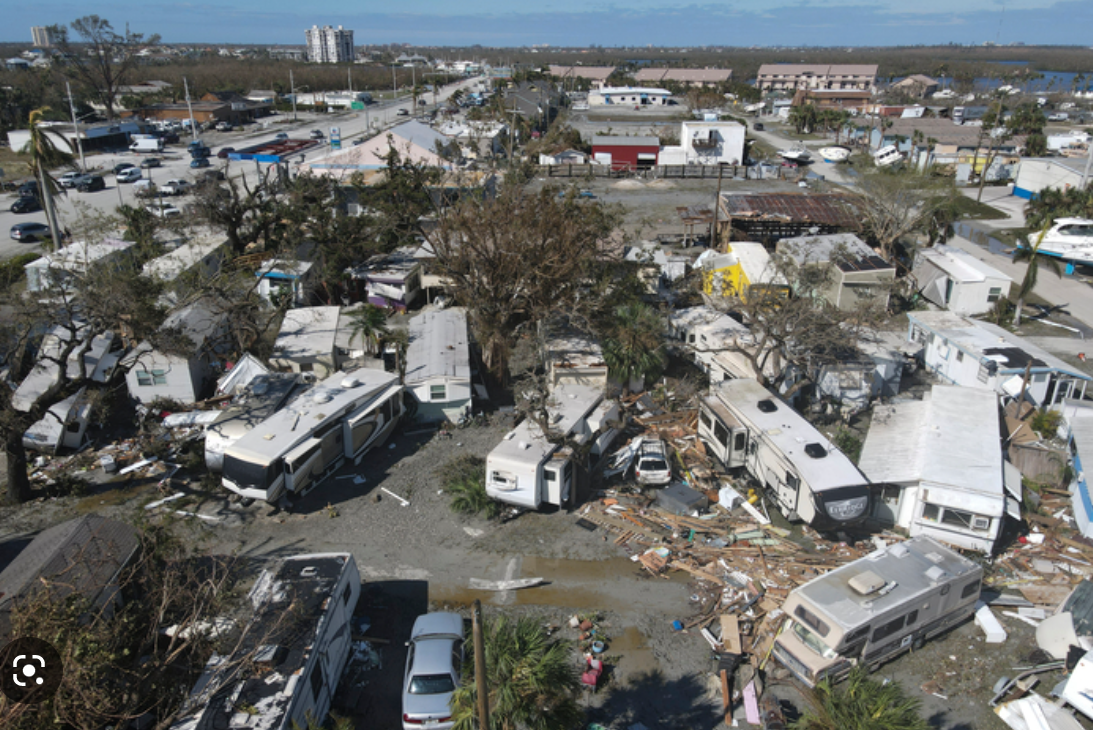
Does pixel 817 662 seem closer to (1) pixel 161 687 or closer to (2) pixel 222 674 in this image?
(2) pixel 222 674

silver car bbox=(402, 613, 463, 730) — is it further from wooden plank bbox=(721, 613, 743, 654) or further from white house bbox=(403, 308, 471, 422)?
white house bbox=(403, 308, 471, 422)

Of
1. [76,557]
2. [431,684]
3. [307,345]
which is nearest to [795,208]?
[307,345]

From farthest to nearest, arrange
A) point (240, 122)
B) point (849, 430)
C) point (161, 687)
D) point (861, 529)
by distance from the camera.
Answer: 1. point (240, 122)
2. point (849, 430)
3. point (861, 529)
4. point (161, 687)

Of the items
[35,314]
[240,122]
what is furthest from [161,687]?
[240,122]

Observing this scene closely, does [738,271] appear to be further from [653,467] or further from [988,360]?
[653,467]

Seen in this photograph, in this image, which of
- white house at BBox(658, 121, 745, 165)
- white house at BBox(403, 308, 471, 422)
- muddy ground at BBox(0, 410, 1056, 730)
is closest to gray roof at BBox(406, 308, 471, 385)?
white house at BBox(403, 308, 471, 422)
